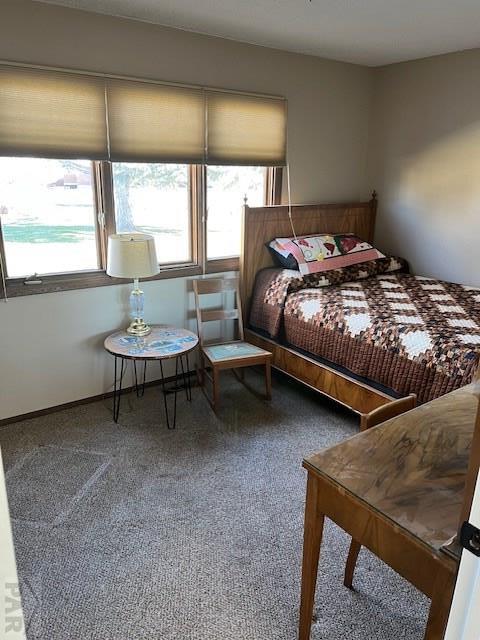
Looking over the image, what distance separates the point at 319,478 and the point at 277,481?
4.01 feet

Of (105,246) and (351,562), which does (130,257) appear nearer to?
(105,246)

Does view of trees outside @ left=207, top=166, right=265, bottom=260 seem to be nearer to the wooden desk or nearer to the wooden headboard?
the wooden headboard

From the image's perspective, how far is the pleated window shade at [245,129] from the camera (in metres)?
3.16

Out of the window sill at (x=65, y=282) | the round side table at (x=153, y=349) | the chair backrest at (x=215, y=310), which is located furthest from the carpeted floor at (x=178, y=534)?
the window sill at (x=65, y=282)

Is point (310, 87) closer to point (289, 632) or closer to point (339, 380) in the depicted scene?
point (339, 380)

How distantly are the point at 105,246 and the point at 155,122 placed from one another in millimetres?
852

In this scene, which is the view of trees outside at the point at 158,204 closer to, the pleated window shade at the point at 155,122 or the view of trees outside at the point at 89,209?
the view of trees outside at the point at 89,209

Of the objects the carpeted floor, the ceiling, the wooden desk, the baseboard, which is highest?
the ceiling

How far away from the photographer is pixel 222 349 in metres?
3.17

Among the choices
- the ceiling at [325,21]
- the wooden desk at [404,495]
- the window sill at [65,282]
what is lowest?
the wooden desk at [404,495]

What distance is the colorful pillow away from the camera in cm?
346

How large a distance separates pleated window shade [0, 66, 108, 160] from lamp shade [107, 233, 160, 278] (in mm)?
539

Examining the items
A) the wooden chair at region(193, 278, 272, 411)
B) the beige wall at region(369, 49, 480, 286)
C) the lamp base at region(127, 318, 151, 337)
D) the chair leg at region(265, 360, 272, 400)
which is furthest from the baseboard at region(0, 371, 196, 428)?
the beige wall at region(369, 49, 480, 286)

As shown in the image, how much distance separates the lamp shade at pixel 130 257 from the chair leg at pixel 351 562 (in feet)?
6.08
